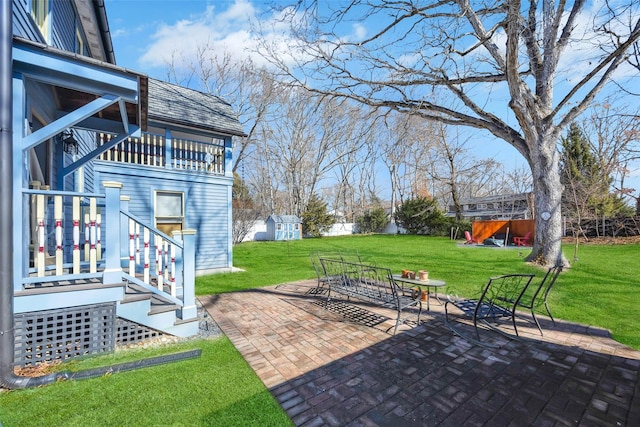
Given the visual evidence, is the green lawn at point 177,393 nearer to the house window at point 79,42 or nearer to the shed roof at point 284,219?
the house window at point 79,42

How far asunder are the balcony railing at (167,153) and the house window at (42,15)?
3.34m

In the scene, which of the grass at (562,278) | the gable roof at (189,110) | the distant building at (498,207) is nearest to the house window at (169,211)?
the grass at (562,278)

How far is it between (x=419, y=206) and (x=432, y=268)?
670 inches

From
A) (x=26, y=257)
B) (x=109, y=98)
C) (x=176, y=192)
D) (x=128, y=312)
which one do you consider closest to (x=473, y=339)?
(x=128, y=312)

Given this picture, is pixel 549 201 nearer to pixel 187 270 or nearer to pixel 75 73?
pixel 187 270

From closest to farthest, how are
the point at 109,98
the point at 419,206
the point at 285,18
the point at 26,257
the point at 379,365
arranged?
the point at 26,257 < the point at 379,365 < the point at 109,98 < the point at 285,18 < the point at 419,206

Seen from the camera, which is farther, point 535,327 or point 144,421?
point 535,327

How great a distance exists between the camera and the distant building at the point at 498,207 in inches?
1057

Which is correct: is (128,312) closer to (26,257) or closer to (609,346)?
(26,257)

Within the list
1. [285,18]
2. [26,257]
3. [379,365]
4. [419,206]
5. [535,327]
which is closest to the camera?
[26,257]

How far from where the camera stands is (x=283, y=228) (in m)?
23.6

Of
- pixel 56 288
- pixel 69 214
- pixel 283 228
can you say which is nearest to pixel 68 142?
pixel 69 214

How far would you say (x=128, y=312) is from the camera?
3752 mm

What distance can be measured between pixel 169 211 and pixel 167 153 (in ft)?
5.86
